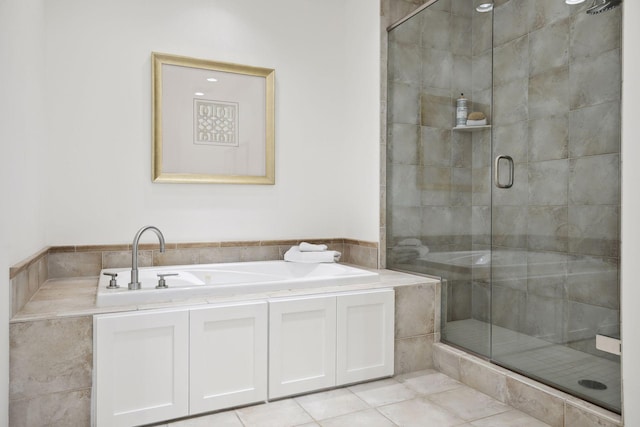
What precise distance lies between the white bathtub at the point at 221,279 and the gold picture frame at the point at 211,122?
0.61 meters

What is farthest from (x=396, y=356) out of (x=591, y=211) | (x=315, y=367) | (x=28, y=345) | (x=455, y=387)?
(x=28, y=345)

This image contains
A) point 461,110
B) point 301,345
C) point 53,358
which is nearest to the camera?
point 53,358

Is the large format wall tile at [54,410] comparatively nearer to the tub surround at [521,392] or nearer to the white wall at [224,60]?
the white wall at [224,60]

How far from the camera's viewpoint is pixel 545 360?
A: 211 cm

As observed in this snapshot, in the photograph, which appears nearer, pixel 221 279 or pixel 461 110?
pixel 461 110

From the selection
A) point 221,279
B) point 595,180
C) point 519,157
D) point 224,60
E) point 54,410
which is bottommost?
point 54,410

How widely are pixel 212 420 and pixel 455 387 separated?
4.26 ft

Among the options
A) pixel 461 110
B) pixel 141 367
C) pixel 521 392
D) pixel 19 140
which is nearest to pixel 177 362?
pixel 141 367

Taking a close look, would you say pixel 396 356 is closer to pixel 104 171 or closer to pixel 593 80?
pixel 593 80

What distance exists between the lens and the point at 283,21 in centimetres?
326

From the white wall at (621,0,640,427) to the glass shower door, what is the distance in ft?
0.30

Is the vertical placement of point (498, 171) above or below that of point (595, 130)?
below

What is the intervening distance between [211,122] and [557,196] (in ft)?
7.10

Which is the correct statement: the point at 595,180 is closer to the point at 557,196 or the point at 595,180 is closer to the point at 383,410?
the point at 557,196
